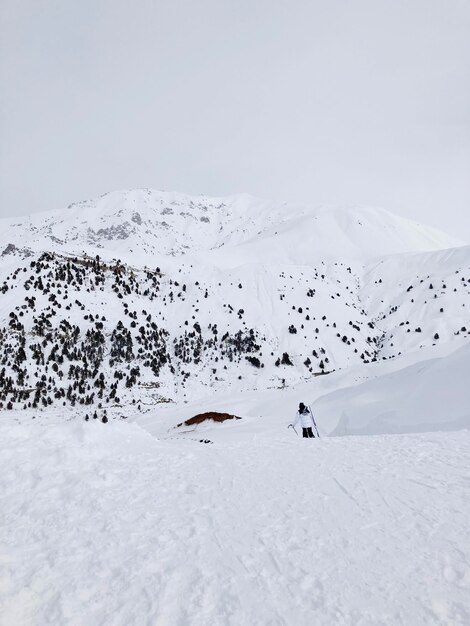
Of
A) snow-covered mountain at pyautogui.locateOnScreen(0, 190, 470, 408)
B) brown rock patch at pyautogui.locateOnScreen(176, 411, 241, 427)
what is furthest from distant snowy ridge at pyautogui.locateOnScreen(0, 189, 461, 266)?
brown rock patch at pyautogui.locateOnScreen(176, 411, 241, 427)

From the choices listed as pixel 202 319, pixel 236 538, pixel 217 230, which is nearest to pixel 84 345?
pixel 202 319

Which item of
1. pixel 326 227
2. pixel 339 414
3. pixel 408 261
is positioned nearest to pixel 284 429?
pixel 339 414

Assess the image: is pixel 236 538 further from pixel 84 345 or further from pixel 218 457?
pixel 84 345

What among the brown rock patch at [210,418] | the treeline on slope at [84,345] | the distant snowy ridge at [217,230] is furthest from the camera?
the distant snowy ridge at [217,230]

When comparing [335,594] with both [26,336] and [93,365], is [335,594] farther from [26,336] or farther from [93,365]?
[26,336]

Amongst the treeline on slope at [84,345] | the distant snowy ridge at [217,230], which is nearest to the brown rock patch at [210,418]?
the treeline on slope at [84,345]

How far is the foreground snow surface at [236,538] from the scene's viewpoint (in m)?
3.95

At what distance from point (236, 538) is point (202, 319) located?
129 ft

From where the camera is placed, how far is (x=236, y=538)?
5.41 meters

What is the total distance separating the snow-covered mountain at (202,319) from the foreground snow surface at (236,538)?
78.2ft

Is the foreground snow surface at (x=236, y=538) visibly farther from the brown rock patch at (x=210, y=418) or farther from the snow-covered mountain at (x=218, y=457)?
the brown rock patch at (x=210, y=418)

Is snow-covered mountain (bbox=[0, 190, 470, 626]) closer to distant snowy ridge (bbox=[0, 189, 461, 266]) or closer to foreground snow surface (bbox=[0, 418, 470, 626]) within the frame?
foreground snow surface (bbox=[0, 418, 470, 626])

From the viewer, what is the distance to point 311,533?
213 inches

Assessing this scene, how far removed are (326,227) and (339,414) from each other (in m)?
81.3
